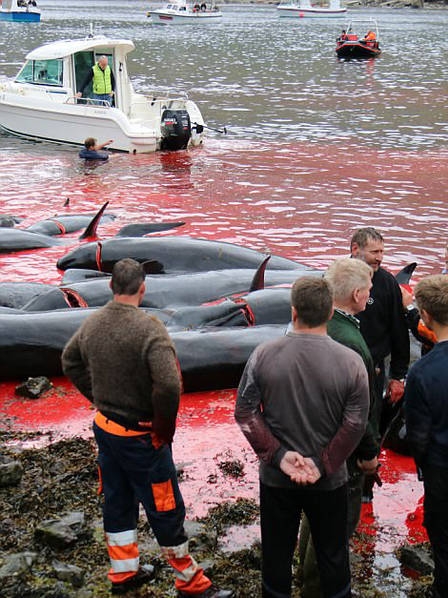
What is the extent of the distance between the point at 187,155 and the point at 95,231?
9.10 metres

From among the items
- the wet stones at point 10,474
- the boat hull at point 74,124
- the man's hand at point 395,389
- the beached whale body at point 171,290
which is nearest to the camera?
the man's hand at point 395,389

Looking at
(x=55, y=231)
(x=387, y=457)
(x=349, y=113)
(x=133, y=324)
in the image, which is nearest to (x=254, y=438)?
(x=133, y=324)

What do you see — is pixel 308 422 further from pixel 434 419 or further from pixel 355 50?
pixel 355 50

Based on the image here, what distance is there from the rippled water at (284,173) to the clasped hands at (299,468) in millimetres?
8166

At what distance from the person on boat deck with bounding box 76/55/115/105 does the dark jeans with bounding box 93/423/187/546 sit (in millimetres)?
18541

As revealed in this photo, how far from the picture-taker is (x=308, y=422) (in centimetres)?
414

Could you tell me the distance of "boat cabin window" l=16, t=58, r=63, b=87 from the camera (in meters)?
22.7

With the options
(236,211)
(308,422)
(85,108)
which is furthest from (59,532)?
(85,108)

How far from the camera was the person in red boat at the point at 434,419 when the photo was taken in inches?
168

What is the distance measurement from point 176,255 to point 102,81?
40.3 ft

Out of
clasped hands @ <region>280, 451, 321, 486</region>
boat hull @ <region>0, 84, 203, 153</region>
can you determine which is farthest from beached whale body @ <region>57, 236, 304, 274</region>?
boat hull @ <region>0, 84, 203, 153</region>

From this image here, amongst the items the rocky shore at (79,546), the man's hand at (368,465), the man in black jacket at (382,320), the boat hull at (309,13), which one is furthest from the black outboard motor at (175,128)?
the boat hull at (309,13)

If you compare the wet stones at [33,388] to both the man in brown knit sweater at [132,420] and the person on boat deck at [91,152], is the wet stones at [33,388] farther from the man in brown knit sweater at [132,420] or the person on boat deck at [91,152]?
the person on boat deck at [91,152]

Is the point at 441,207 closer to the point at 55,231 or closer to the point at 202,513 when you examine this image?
the point at 55,231
